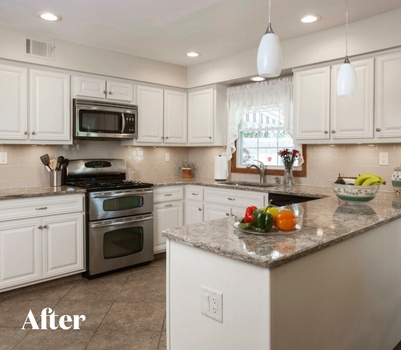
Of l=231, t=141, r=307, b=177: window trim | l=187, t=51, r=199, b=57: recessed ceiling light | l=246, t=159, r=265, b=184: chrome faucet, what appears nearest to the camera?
l=231, t=141, r=307, b=177: window trim

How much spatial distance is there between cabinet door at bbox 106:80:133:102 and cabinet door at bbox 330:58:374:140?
2.31 meters

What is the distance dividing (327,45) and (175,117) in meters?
2.14

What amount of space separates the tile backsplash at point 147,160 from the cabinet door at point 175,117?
339mm

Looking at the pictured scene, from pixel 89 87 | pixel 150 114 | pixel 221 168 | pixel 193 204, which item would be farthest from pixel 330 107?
pixel 89 87

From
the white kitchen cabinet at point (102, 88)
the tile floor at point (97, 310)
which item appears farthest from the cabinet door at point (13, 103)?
the tile floor at point (97, 310)

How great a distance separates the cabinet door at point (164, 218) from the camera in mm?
4262

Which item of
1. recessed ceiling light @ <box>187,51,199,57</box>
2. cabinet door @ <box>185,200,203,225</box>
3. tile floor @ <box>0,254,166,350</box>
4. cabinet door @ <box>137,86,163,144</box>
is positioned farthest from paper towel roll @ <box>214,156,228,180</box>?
tile floor @ <box>0,254,166,350</box>

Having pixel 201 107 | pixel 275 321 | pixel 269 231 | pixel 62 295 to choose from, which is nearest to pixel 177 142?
pixel 201 107

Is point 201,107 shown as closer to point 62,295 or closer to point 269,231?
point 62,295

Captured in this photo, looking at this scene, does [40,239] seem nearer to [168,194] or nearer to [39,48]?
[168,194]

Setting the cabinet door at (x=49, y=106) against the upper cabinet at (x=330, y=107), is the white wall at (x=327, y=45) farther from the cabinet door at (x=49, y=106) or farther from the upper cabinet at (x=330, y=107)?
the cabinet door at (x=49, y=106)

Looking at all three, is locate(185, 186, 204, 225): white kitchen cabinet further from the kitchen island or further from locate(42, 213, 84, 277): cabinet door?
the kitchen island

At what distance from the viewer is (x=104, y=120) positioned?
160 inches

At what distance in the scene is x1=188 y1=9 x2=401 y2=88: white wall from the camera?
303 cm
